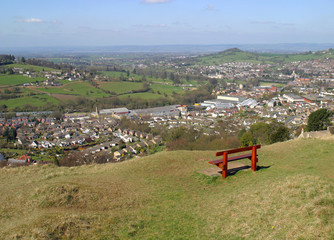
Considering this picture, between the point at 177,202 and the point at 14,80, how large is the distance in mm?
86404

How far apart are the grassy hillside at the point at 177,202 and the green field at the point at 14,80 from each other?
75921mm

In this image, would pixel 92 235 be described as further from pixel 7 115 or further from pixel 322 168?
pixel 7 115

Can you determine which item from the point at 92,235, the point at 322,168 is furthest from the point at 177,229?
the point at 322,168

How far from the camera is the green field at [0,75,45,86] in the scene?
79.2 meters

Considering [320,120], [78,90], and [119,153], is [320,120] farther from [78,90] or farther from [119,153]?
[78,90]

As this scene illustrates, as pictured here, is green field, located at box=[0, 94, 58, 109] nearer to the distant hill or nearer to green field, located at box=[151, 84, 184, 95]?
green field, located at box=[151, 84, 184, 95]

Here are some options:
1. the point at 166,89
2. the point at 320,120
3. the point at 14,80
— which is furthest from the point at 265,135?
the point at 14,80

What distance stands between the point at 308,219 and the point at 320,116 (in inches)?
883

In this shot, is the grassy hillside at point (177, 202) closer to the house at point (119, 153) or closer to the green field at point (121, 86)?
the house at point (119, 153)

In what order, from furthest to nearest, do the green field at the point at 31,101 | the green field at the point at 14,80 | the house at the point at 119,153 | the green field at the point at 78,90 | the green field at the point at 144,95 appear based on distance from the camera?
the green field at the point at 144,95 < the green field at the point at 78,90 < the green field at the point at 14,80 < the green field at the point at 31,101 < the house at the point at 119,153

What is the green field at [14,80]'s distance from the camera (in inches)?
3119

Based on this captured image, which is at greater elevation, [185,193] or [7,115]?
[185,193]

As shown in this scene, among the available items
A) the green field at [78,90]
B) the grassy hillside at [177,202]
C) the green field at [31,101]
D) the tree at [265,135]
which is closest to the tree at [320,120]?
the tree at [265,135]

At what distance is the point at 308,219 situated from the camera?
20.6 ft
